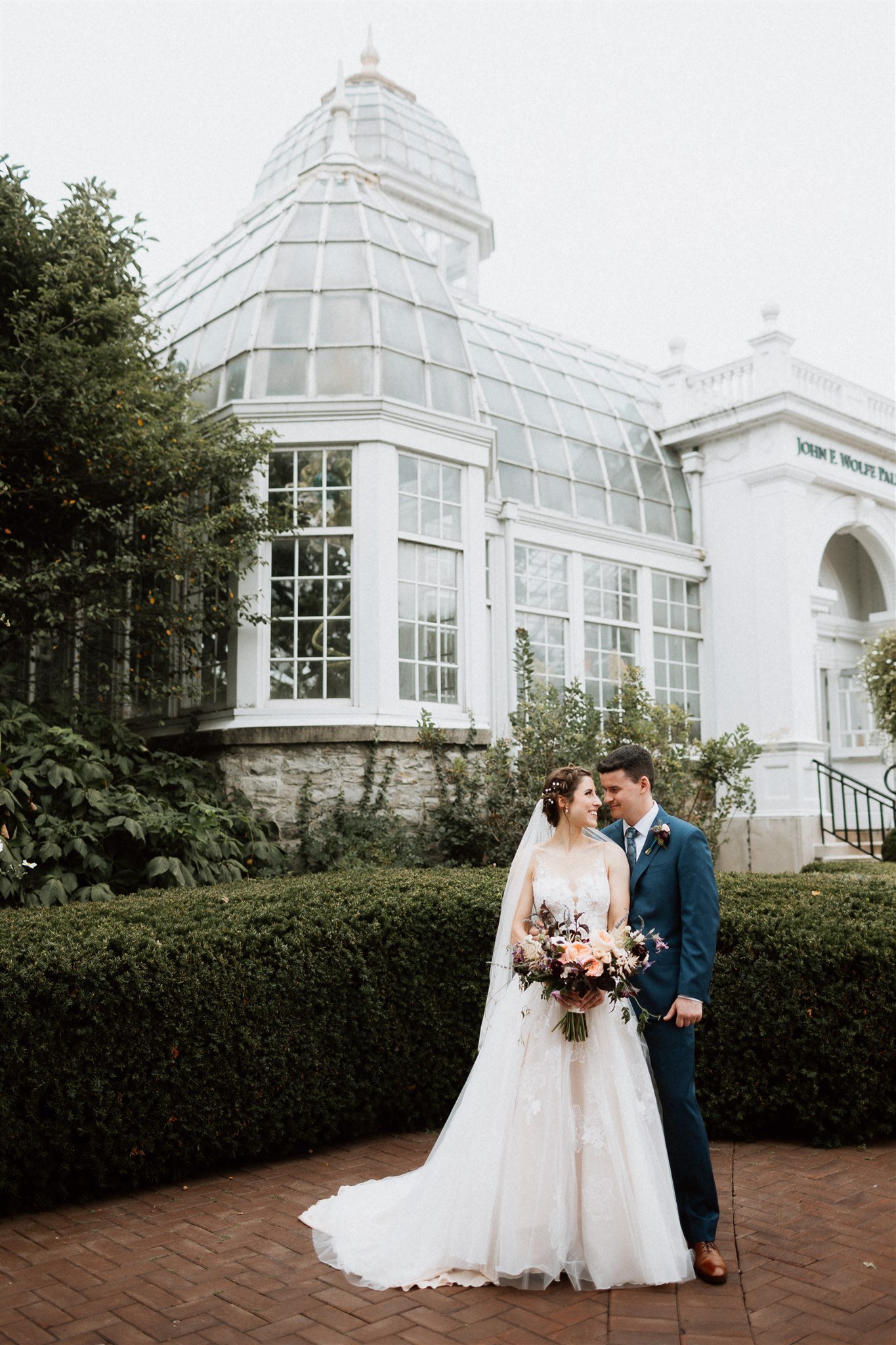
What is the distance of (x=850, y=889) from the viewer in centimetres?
612

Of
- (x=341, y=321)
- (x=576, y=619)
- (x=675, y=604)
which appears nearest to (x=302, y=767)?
(x=341, y=321)

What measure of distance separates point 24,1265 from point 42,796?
3708 millimetres

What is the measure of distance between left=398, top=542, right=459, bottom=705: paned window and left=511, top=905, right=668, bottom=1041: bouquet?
5.58 metres

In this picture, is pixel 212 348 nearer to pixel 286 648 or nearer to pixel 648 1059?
pixel 286 648

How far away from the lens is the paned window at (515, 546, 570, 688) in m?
13.4

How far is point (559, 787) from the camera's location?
4242 millimetres

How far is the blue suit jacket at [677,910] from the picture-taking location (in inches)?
154

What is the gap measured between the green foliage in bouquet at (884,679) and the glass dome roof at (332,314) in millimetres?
7022

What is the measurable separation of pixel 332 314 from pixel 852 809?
35.7ft

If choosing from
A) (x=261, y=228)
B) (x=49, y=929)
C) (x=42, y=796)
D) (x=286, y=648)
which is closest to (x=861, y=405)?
(x=261, y=228)

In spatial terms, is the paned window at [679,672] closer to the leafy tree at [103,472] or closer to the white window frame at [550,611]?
the white window frame at [550,611]

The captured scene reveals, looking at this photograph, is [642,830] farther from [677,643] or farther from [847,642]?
[847,642]

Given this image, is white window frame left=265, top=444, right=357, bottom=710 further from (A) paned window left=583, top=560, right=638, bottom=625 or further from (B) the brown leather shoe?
(B) the brown leather shoe

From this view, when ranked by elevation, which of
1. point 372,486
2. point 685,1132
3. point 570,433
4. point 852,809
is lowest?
point 685,1132
